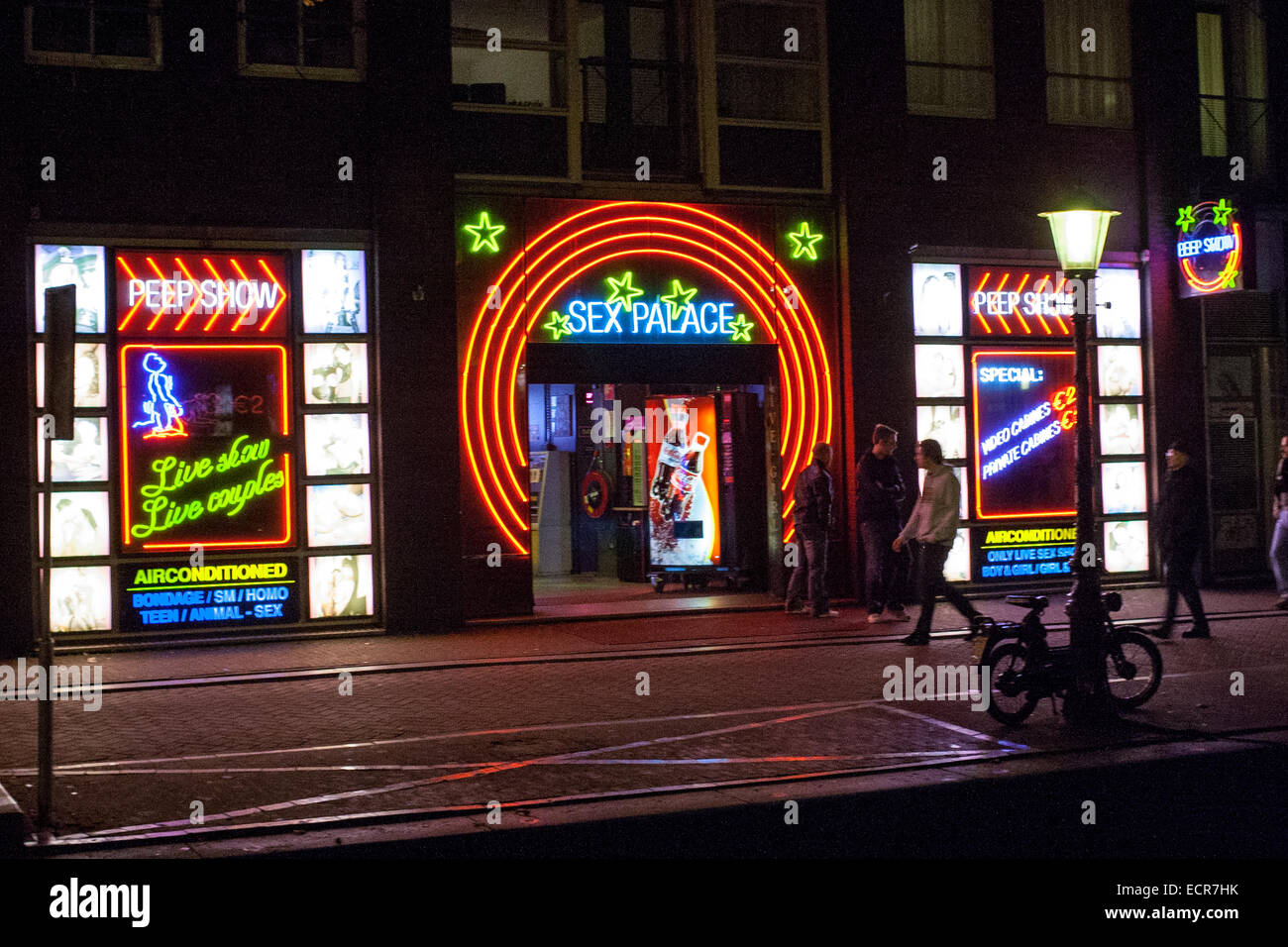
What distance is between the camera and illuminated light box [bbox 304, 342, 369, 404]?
15.7 metres

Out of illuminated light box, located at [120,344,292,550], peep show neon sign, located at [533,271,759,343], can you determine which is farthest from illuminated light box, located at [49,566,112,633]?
peep show neon sign, located at [533,271,759,343]

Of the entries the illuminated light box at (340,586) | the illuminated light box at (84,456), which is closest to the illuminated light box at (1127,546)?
the illuminated light box at (340,586)

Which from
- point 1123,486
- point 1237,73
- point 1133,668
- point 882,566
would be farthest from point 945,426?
point 1133,668

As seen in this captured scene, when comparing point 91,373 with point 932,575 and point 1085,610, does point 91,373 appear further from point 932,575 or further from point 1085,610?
point 1085,610

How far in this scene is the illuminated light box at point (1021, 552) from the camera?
18266 mm

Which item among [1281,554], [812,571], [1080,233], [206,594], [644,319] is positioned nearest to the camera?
[1080,233]

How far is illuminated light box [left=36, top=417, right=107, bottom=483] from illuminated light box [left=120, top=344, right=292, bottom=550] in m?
0.21

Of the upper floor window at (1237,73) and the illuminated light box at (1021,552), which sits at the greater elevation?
the upper floor window at (1237,73)

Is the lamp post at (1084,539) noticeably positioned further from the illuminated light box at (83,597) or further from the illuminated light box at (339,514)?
the illuminated light box at (83,597)

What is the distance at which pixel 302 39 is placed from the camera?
15602 millimetres

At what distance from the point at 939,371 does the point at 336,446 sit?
290 inches

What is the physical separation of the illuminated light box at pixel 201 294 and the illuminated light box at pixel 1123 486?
10.5m

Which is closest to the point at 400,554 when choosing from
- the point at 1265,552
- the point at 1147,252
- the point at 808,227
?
the point at 808,227

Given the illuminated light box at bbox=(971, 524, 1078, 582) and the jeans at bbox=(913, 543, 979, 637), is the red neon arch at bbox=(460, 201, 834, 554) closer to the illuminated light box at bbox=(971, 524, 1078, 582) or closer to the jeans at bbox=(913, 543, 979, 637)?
the illuminated light box at bbox=(971, 524, 1078, 582)
